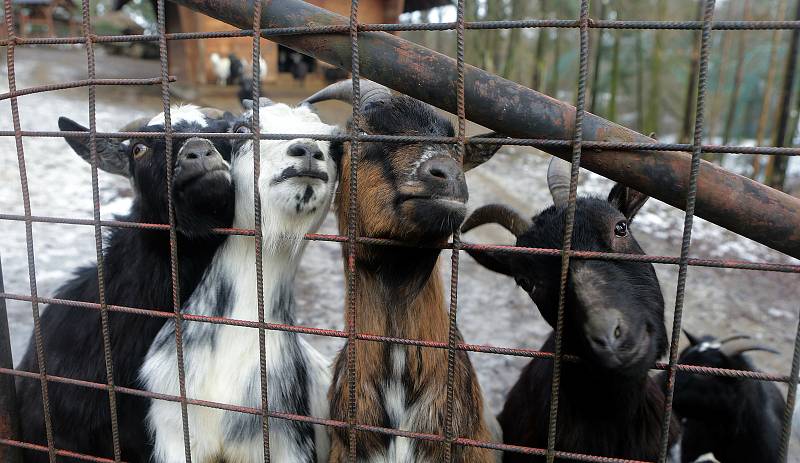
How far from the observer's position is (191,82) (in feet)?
37.5

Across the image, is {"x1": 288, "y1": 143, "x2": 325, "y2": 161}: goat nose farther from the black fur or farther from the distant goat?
the black fur

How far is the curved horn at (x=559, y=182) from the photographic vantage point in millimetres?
2410

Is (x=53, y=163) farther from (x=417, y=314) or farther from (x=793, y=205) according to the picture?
(x=793, y=205)

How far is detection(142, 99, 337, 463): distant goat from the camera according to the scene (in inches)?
93.4

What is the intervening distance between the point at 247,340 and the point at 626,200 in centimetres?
169

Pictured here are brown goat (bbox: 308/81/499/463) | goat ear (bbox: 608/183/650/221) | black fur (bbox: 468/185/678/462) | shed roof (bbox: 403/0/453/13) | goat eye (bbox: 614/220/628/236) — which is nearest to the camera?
black fur (bbox: 468/185/678/462)

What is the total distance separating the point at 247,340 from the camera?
97.7 inches

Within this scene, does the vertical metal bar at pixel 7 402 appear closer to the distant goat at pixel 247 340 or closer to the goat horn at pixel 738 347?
the distant goat at pixel 247 340

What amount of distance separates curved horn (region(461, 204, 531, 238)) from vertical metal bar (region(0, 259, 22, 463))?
194 cm

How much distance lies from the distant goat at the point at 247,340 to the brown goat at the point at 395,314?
0.16m

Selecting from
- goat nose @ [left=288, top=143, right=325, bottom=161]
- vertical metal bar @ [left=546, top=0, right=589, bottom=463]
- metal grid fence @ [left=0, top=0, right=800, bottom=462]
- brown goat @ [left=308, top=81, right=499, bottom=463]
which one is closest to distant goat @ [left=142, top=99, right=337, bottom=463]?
goat nose @ [left=288, top=143, right=325, bottom=161]

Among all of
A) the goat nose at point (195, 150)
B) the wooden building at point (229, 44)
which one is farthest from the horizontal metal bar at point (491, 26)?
the wooden building at point (229, 44)

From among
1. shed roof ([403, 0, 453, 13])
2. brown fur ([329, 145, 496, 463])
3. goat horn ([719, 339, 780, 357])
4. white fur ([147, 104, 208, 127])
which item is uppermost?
shed roof ([403, 0, 453, 13])

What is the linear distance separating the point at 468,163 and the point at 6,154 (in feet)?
30.3
